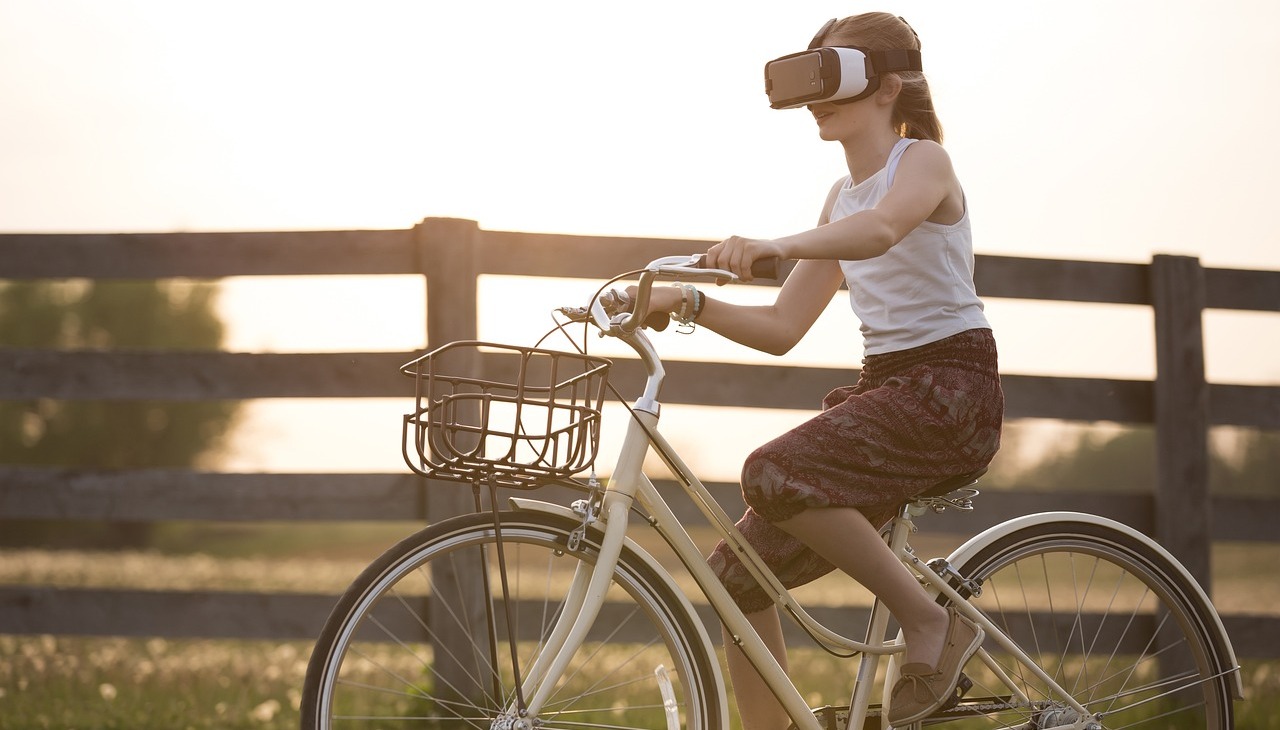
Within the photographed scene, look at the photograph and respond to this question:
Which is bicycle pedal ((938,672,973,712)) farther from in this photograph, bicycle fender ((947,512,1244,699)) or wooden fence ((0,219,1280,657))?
wooden fence ((0,219,1280,657))

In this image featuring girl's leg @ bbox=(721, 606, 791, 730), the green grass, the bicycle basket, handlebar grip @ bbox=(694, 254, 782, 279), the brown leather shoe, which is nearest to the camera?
the bicycle basket

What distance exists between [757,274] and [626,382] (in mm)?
1950

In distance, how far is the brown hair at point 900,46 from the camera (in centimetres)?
241

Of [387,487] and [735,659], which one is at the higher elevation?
[387,487]

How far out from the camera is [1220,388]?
4410 mm

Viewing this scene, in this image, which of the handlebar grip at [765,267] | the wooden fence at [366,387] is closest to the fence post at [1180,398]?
the wooden fence at [366,387]

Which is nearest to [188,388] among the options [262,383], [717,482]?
[262,383]

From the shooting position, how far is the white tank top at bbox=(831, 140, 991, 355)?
7.73ft

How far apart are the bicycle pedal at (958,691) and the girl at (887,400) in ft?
0.19

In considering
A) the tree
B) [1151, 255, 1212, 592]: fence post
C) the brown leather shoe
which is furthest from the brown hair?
the tree

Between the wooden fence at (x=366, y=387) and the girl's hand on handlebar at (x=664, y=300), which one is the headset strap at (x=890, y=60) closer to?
the girl's hand on handlebar at (x=664, y=300)

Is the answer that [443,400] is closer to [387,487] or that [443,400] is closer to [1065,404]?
[387,487]

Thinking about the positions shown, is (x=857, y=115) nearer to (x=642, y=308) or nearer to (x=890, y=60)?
(x=890, y=60)

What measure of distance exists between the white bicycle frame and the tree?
99.0ft
